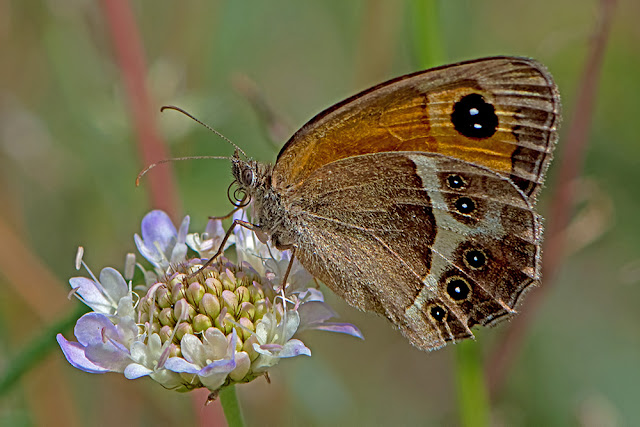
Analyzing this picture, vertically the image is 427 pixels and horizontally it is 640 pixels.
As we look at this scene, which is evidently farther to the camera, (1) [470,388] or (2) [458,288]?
(1) [470,388]

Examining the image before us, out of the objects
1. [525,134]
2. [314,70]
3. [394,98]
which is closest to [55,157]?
[314,70]

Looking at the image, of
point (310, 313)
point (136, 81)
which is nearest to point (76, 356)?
point (310, 313)

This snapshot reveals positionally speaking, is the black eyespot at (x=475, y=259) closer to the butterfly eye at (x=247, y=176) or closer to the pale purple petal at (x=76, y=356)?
the butterfly eye at (x=247, y=176)

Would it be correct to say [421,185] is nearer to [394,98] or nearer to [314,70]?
[394,98]

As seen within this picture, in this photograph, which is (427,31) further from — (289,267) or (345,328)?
(345,328)

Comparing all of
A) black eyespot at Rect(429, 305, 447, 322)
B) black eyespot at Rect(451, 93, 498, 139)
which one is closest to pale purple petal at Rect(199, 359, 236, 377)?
black eyespot at Rect(429, 305, 447, 322)

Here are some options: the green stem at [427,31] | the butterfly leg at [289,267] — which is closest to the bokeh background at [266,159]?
the green stem at [427,31]
